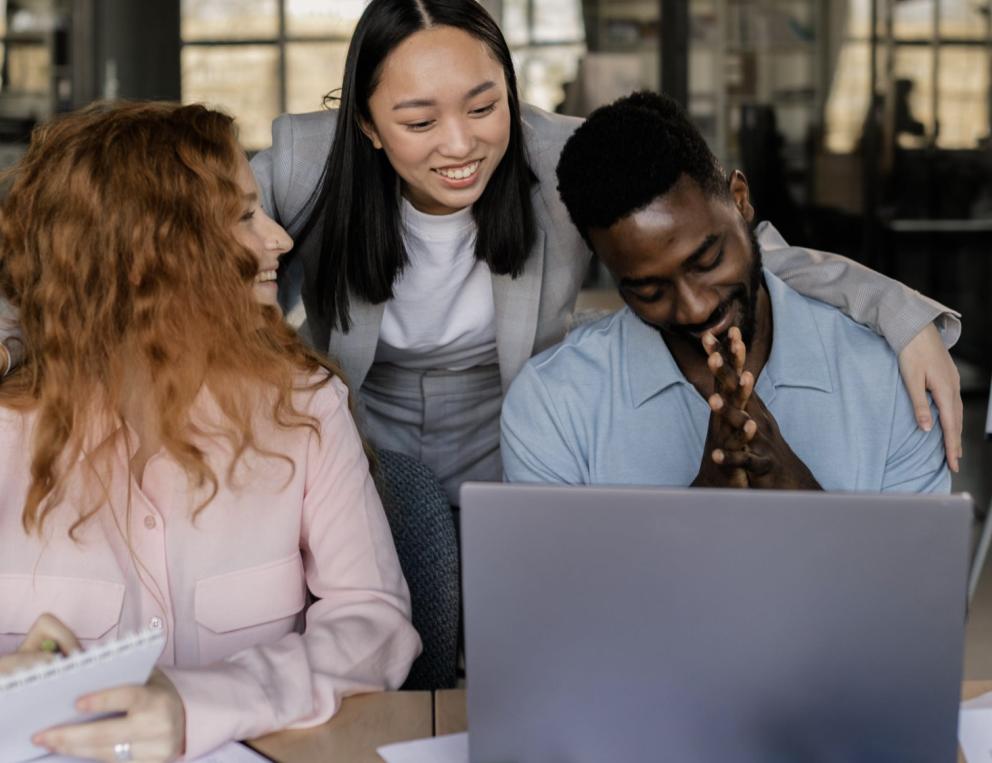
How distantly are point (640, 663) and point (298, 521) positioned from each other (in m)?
0.68

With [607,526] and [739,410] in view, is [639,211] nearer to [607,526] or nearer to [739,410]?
[739,410]

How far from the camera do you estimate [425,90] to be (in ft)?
6.38

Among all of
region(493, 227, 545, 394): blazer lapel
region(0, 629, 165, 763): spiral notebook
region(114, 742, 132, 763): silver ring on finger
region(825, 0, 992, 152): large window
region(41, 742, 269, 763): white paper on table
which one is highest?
region(825, 0, 992, 152): large window

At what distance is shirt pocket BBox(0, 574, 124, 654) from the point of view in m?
1.54

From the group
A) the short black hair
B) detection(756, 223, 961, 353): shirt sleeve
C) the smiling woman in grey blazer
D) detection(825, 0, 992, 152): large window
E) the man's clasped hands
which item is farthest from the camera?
detection(825, 0, 992, 152): large window

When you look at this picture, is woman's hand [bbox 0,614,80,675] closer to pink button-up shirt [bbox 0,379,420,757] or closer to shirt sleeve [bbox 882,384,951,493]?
pink button-up shirt [bbox 0,379,420,757]

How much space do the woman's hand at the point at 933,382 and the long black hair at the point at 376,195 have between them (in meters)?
0.67

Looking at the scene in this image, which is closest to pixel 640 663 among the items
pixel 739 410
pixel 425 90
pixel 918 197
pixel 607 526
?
pixel 607 526

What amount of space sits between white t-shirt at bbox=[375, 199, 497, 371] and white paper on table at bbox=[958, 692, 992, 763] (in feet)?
3.52

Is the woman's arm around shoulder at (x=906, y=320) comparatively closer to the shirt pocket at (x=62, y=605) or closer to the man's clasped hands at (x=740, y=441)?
the man's clasped hands at (x=740, y=441)

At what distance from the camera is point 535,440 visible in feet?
5.91

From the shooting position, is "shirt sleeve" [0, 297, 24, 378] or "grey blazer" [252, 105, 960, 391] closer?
"shirt sleeve" [0, 297, 24, 378]

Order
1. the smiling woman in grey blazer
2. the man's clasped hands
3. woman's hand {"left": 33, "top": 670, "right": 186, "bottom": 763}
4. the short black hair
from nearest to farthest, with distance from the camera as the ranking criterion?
woman's hand {"left": 33, "top": 670, "right": 186, "bottom": 763}, the man's clasped hands, the short black hair, the smiling woman in grey blazer

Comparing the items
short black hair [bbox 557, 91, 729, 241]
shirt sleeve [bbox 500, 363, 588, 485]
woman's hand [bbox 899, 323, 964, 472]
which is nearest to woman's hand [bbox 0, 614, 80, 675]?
shirt sleeve [bbox 500, 363, 588, 485]
